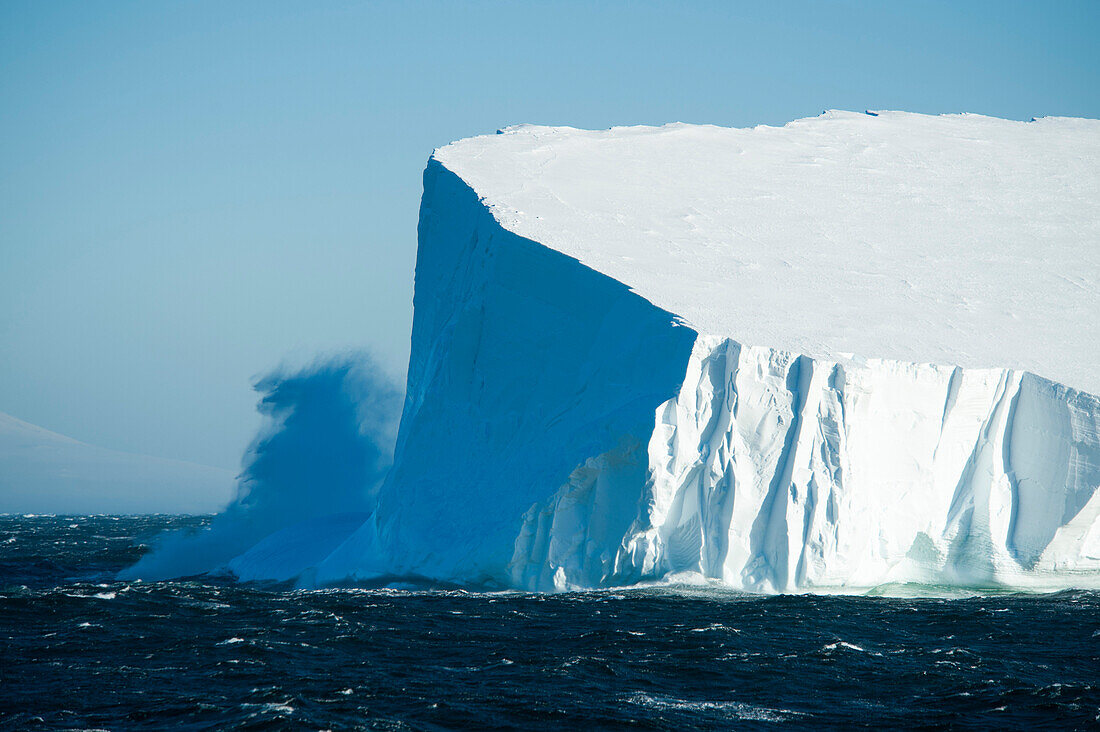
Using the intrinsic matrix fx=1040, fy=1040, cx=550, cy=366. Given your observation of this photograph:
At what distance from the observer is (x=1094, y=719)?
6.88m

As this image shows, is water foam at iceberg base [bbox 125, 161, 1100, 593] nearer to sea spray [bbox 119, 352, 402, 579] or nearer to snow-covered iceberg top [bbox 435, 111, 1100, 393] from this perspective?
snow-covered iceberg top [bbox 435, 111, 1100, 393]

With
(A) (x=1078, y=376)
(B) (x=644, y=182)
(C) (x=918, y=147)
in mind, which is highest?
(C) (x=918, y=147)

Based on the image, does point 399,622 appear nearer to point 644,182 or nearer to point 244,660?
point 244,660

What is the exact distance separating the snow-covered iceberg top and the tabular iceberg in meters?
0.07

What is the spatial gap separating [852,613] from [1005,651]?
6.39 ft

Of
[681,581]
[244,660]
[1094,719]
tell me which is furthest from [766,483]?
[244,660]

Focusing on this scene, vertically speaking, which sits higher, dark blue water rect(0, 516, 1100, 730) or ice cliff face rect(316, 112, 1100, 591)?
ice cliff face rect(316, 112, 1100, 591)

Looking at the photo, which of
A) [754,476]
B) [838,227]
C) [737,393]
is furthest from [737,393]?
[838,227]

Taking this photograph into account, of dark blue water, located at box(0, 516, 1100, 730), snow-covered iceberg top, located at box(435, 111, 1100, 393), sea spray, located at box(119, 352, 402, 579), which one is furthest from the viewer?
sea spray, located at box(119, 352, 402, 579)

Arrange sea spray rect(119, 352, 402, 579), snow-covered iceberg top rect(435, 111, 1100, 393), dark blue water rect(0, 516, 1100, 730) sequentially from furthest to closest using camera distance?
sea spray rect(119, 352, 402, 579), snow-covered iceberg top rect(435, 111, 1100, 393), dark blue water rect(0, 516, 1100, 730)

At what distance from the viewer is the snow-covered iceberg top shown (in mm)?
12633

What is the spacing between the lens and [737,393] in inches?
451

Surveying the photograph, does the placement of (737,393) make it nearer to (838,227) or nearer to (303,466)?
(838,227)

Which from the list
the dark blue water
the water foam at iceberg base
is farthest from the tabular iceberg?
the dark blue water
